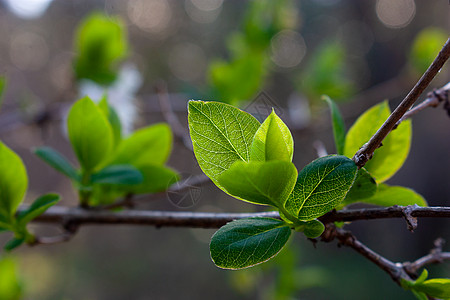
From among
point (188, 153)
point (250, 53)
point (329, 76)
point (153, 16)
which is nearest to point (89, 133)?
point (250, 53)

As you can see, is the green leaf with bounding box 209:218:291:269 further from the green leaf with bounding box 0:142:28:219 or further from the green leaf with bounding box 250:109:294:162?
the green leaf with bounding box 0:142:28:219

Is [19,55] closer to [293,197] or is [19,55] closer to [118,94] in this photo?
[118,94]

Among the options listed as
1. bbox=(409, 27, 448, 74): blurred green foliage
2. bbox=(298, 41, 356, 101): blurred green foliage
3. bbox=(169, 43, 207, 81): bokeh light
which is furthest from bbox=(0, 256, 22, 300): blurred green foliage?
bbox=(169, 43, 207, 81): bokeh light

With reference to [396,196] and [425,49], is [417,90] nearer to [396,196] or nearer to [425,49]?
[396,196]

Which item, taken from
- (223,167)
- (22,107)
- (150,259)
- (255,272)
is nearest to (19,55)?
(150,259)

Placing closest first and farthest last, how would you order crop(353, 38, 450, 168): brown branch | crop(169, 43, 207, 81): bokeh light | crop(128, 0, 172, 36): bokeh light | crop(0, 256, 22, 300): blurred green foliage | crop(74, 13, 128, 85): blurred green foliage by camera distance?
crop(353, 38, 450, 168): brown branch < crop(0, 256, 22, 300): blurred green foliage < crop(74, 13, 128, 85): blurred green foliage < crop(169, 43, 207, 81): bokeh light < crop(128, 0, 172, 36): bokeh light

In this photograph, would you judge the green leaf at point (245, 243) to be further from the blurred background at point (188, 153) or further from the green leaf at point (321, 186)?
the blurred background at point (188, 153)
